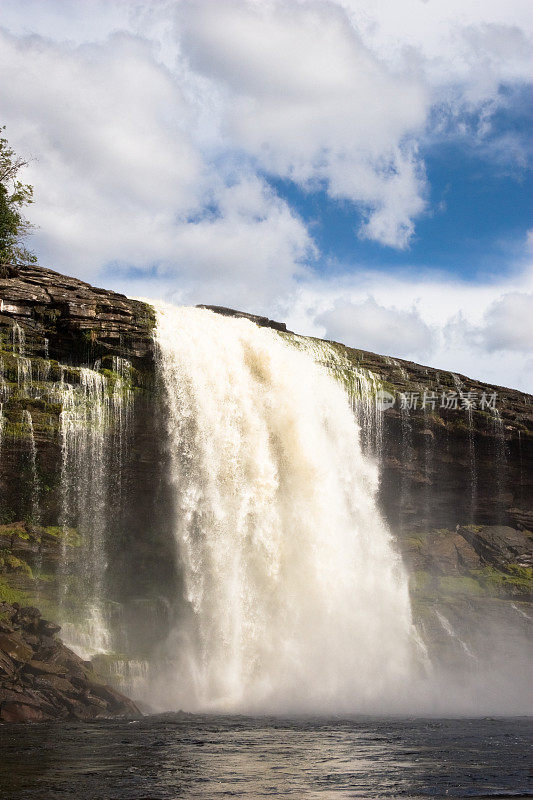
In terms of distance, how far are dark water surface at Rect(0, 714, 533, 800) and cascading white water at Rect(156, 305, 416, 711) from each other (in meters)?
7.35

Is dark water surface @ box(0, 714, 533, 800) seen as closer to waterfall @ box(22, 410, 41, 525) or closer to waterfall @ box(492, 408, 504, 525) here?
waterfall @ box(22, 410, 41, 525)

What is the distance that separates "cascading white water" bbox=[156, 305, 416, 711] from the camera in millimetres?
32625

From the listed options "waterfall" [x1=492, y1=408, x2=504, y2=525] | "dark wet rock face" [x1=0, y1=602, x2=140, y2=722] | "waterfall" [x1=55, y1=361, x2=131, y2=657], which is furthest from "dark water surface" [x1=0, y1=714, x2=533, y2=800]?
"waterfall" [x1=492, y1=408, x2=504, y2=525]

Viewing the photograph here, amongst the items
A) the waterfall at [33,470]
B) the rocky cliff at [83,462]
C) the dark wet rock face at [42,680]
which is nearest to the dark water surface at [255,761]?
the dark wet rock face at [42,680]

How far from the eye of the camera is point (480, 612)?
4362cm

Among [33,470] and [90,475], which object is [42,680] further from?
[90,475]

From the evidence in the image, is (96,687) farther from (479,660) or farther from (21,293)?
(479,660)

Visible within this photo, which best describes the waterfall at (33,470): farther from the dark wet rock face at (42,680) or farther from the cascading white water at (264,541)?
the cascading white water at (264,541)

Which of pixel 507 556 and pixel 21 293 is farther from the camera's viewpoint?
pixel 507 556

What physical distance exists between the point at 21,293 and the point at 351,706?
22386mm

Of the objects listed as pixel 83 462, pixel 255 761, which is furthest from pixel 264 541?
pixel 255 761

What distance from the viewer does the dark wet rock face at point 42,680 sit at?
24.0m

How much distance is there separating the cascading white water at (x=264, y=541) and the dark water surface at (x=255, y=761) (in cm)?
735

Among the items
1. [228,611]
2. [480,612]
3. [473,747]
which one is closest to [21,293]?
[228,611]
